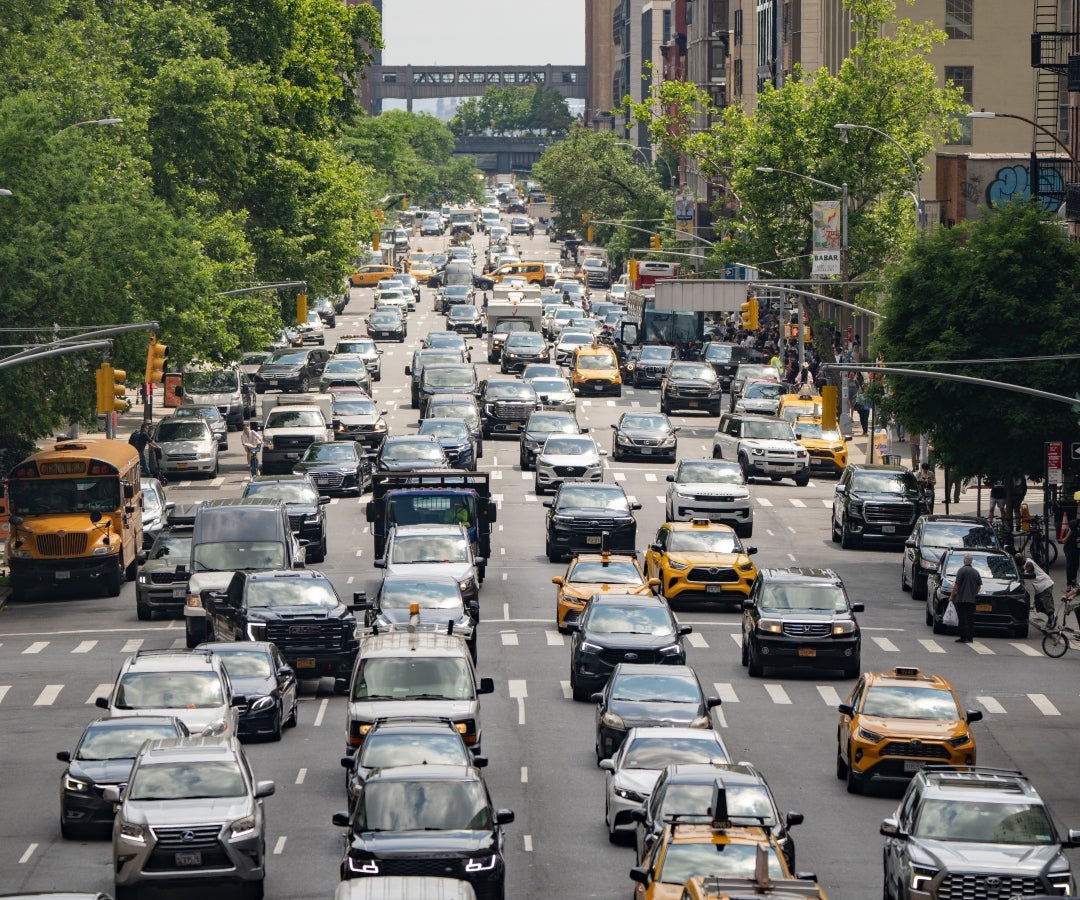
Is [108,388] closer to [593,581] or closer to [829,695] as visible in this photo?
[593,581]

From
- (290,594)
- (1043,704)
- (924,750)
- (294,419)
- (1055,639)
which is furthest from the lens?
(294,419)

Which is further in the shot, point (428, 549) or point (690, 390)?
point (690, 390)

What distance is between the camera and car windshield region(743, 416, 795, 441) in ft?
208

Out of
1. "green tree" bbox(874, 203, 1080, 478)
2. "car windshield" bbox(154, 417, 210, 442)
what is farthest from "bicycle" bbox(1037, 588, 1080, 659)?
"car windshield" bbox(154, 417, 210, 442)

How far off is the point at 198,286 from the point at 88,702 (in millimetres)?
25118

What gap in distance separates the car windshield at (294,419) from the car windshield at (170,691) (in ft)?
119

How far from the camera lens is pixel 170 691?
29.0 meters

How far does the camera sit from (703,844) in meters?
20.6

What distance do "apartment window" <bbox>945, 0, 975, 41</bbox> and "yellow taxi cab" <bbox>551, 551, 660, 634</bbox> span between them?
6440 centimetres

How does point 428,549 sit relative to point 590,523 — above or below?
above

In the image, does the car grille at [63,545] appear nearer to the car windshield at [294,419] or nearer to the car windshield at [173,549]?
the car windshield at [173,549]

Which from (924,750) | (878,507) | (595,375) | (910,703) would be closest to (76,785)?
(924,750)

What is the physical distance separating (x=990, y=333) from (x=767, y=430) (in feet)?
42.7

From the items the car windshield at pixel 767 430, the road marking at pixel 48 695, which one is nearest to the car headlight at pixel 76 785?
the road marking at pixel 48 695
